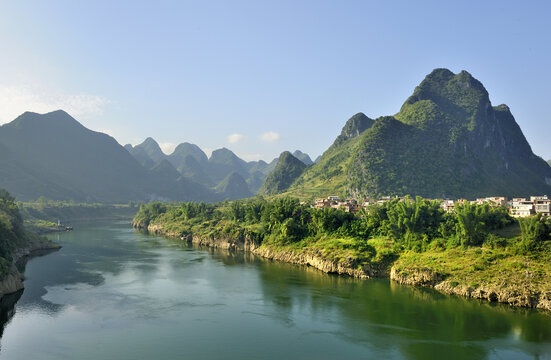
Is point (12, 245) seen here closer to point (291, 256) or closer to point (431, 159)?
point (291, 256)

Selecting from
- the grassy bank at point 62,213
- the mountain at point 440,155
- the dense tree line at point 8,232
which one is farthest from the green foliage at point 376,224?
the mountain at point 440,155

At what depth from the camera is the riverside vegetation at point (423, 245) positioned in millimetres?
35906

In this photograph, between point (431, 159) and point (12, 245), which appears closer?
point (12, 245)

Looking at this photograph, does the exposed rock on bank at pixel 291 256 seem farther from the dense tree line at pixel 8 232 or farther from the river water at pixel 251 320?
the dense tree line at pixel 8 232

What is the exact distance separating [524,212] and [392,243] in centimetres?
2400

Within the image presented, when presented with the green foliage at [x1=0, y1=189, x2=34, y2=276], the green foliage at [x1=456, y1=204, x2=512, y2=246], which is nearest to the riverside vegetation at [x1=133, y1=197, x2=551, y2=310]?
the green foliage at [x1=456, y1=204, x2=512, y2=246]

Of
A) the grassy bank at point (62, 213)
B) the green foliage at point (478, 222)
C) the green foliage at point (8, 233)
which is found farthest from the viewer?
the grassy bank at point (62, 213)

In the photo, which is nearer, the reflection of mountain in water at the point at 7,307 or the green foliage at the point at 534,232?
the reflection of mountain in water at the point at 7,307

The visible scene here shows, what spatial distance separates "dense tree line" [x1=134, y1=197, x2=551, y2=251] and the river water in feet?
28.7

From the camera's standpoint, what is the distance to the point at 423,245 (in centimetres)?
4638

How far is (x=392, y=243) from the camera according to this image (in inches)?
1957

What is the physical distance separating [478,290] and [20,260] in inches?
2540

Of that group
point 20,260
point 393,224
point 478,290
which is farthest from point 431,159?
point 20,260

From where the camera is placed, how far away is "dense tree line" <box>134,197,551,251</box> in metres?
42.7
